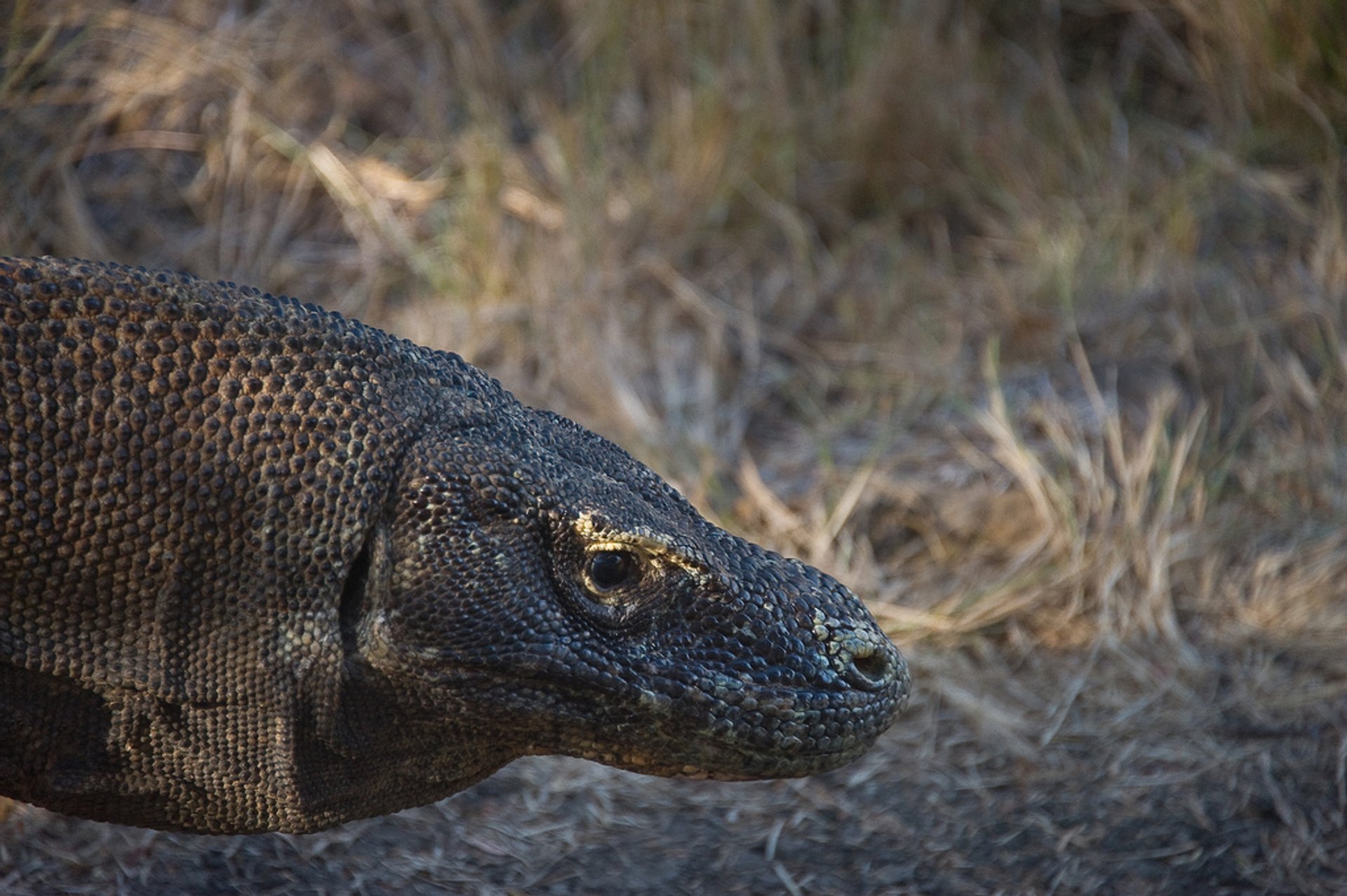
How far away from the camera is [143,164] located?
16.8ft

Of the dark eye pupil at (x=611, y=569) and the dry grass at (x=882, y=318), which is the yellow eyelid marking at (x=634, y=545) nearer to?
the dark eye pupil at (x=611, y=569)

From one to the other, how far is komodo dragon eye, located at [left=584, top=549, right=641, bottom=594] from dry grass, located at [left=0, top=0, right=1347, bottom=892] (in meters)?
0.99

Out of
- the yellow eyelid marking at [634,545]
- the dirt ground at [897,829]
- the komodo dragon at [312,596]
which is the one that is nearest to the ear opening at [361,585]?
the komodo dragon at [312,596]

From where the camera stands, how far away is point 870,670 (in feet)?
6.78

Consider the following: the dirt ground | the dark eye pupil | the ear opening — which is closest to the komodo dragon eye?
the dark eye pupil

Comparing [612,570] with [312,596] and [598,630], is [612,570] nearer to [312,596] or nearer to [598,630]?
[598,630]

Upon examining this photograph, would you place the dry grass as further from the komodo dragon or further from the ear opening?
the ear opening

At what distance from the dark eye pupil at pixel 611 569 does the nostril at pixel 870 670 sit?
1.19 ft

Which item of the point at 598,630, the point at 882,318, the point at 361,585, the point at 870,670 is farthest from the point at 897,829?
the point at 882,318

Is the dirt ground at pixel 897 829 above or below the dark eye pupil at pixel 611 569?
below

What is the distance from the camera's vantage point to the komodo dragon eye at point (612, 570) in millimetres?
A: 1948

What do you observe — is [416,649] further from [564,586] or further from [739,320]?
[739,320]

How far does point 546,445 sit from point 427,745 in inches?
19.0

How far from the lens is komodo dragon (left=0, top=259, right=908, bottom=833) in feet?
6.10
